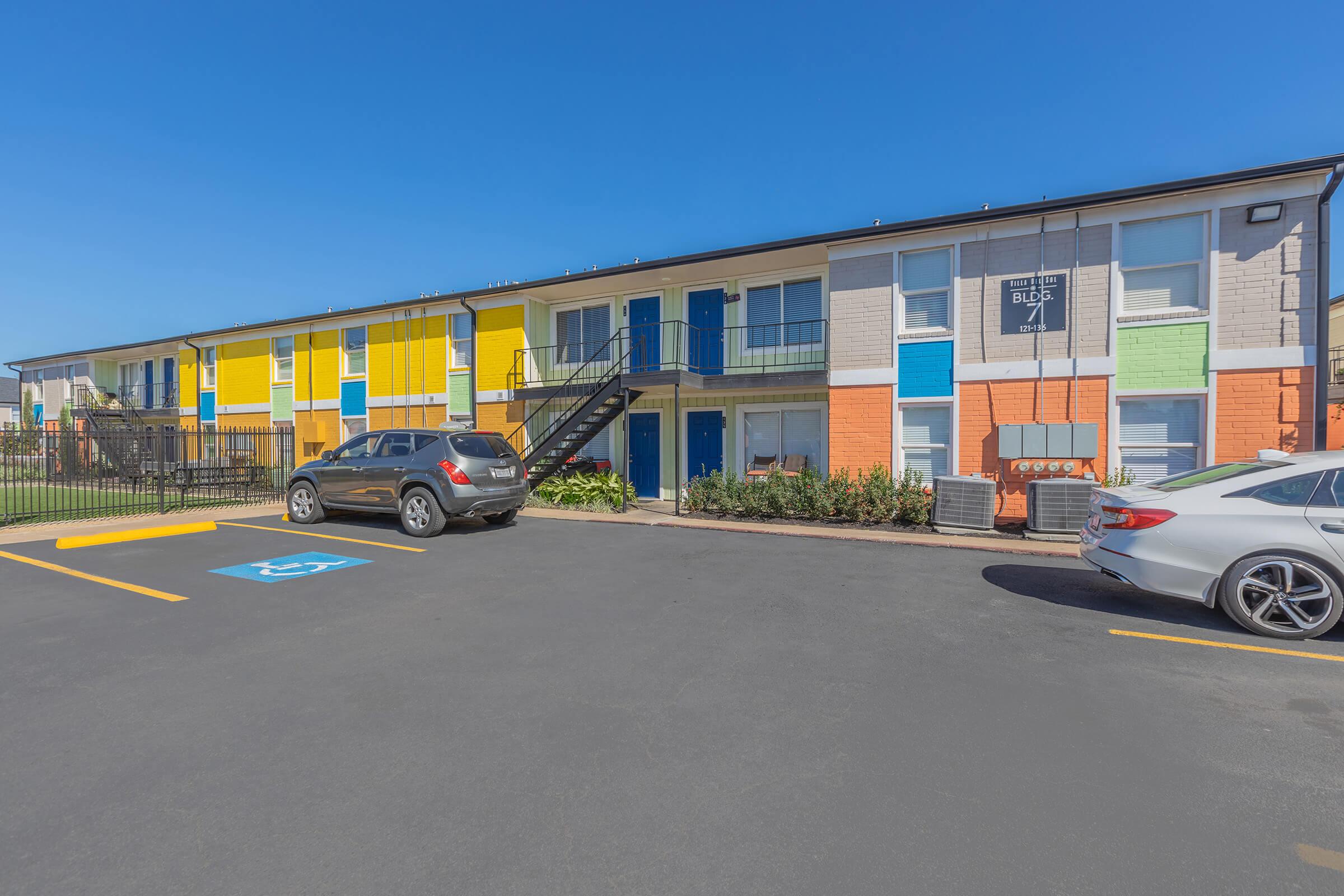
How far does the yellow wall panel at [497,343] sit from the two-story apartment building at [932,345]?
0.17 feet

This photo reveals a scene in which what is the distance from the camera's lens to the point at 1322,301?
9.09 metres

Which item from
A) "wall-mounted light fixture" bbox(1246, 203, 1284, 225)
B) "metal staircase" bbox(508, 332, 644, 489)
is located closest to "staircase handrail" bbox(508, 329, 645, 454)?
"metal staircase" bbox(508, 332, 644, 489)

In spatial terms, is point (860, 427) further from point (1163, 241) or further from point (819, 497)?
point (1163, 241)

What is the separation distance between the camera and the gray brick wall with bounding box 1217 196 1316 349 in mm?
9297

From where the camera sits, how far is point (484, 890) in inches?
85.9

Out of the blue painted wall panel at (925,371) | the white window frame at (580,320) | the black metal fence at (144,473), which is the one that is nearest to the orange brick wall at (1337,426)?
the blue painted wall panel at (925,371)

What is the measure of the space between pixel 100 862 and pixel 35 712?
1.93 metres

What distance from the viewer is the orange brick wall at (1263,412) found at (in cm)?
934

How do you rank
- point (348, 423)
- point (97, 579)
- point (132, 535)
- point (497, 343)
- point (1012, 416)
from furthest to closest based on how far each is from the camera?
point (348, 423) → point (497, 343) → point (1012, 416) → point (132, 535) → point (97, 579)

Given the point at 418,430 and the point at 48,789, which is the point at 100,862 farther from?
the point at 418,430

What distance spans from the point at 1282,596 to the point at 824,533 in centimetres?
582

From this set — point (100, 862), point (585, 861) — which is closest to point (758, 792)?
point (585, 861)

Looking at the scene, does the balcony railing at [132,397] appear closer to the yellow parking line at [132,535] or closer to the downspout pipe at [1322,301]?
the yellow parking line at [132,535]

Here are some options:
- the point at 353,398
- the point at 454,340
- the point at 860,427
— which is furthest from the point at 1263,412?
the point at 353,398
